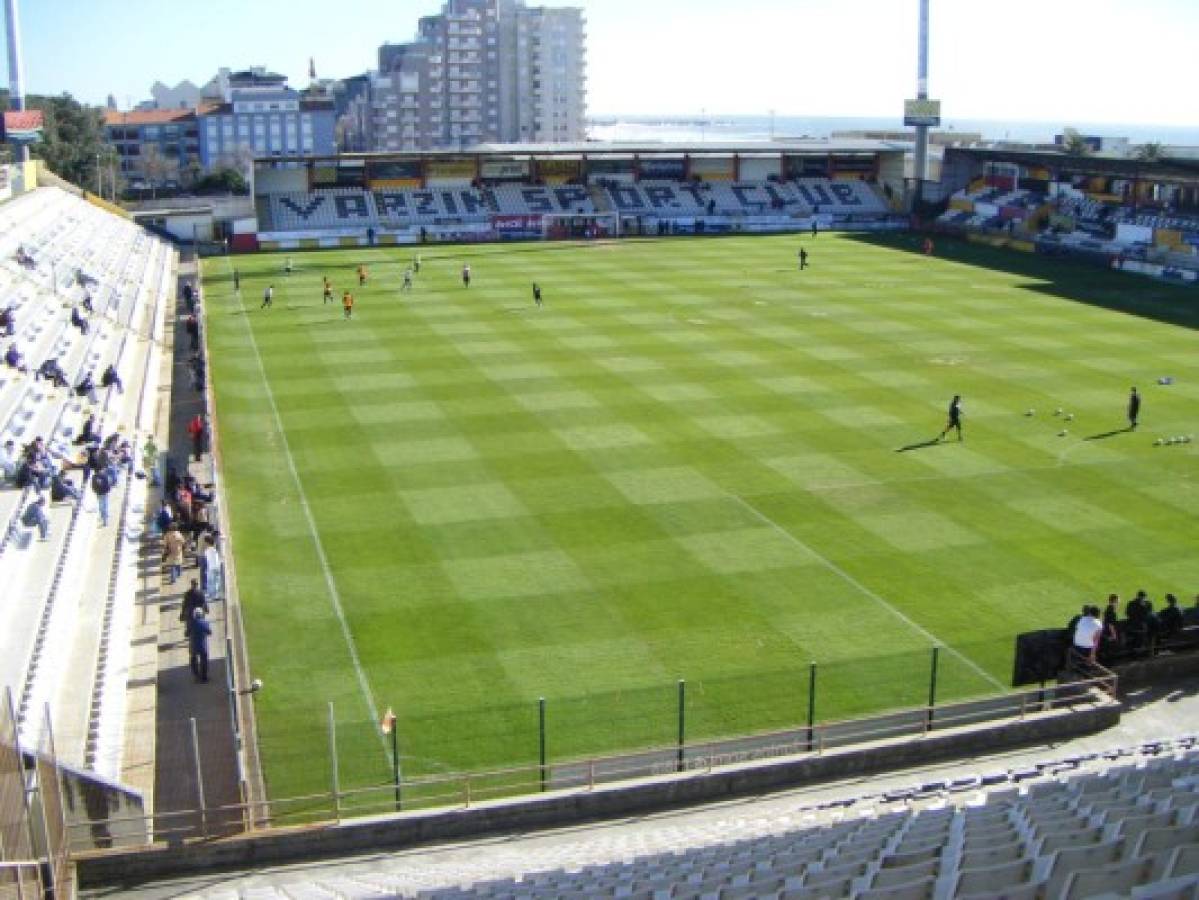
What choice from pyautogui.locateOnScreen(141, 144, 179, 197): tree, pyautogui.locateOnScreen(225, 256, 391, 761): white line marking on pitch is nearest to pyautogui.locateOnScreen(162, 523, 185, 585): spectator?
pyautogui.locateOnScreen(225, 256, 391, 761): white line marking on pitch

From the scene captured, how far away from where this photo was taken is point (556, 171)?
86.8m

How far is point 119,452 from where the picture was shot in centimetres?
2744

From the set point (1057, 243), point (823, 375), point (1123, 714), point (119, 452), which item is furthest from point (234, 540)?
point (1057, 243)

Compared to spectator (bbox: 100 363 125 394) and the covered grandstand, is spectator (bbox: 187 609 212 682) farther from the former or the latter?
the covered grandstand

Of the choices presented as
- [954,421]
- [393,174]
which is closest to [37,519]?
[954,421]

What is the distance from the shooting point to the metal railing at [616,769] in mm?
14859

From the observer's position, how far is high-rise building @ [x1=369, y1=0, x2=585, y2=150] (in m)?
174

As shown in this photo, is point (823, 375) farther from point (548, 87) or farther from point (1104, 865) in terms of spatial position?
point (548, 87)

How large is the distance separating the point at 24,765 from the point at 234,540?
1249 centimetres

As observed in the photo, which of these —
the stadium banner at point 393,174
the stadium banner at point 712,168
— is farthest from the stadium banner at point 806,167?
the stadium banner at point 393,174

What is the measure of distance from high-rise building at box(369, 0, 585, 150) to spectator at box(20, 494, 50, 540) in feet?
519

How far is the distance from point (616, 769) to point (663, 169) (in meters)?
76.5

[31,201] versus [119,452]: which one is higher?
[31,201]

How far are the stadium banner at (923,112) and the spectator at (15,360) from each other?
2531 inches
